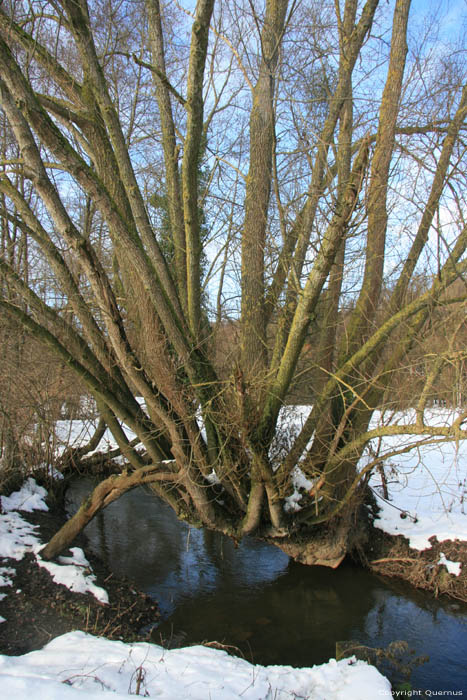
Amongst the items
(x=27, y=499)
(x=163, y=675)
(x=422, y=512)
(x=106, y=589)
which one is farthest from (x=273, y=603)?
(x=27, y=499)

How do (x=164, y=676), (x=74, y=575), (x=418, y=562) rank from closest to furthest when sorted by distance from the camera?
(x=164, y=676), (x=74, y=575), (x=418, y=562)

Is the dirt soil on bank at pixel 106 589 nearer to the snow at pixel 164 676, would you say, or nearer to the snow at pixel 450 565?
the snow at pixel 450 565

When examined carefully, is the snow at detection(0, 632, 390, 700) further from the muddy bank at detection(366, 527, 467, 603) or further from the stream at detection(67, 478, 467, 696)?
the muddy bank at detection(366, 527, 467, 603)

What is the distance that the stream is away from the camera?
19.3 ft

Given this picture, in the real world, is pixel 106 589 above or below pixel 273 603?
above

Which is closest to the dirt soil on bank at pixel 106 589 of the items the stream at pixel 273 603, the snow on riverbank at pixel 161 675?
the stream at pixel 273 603

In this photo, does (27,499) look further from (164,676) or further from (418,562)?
(418,562)

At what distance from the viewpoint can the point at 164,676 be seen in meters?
3.98

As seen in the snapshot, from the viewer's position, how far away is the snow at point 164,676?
354 cm

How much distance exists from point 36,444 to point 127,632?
5043 mm

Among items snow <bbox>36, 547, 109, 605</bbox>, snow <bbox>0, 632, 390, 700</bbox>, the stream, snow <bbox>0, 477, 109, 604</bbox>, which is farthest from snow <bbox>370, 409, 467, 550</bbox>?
snow <bbox>0, 477, 109, 604</bbox>

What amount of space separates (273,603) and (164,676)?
350 centimetres

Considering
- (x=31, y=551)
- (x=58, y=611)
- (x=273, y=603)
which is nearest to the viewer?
(x=58, y=611)

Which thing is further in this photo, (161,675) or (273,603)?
(273,603)
